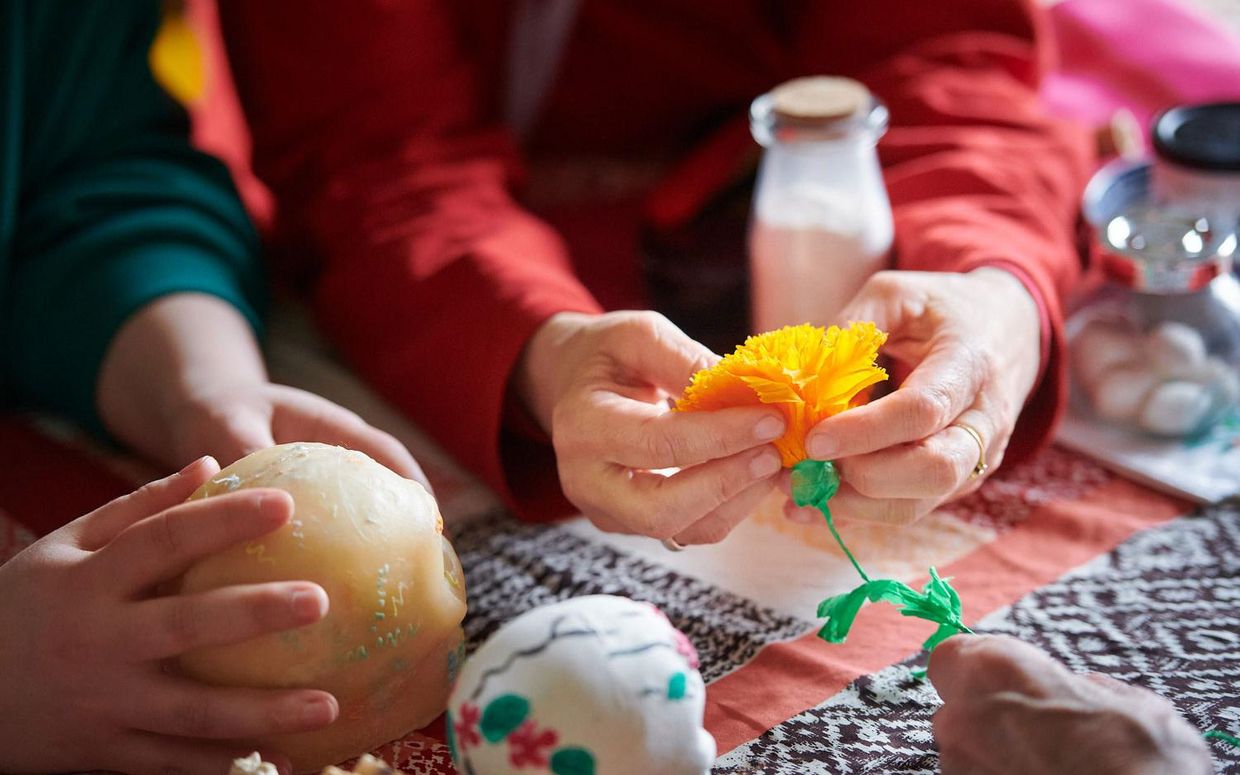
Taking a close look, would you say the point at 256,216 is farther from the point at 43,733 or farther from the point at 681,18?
the point at 43,733

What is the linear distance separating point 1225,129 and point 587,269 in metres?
0.52

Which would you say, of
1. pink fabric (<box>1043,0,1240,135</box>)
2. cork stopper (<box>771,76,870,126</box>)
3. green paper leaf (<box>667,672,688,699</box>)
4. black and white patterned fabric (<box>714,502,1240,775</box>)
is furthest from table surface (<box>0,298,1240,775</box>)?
pink fabric (<box>1043,0,1240,135</box>)

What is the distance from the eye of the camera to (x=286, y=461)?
57 cm

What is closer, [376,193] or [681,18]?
[376,193]

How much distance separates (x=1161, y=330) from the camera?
831 mm

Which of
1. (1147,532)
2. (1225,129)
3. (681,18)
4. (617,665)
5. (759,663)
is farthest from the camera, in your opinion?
(681,18)

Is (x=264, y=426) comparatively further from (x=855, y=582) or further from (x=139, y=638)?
(x=855, y=582)

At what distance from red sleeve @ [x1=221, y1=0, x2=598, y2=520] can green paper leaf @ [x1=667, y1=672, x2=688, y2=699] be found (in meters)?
0.32

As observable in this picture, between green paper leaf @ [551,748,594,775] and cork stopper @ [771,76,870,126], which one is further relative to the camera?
cork stopper @ [771,76,870,126]

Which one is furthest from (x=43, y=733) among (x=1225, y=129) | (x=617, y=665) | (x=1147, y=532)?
(x=1225, y=129)

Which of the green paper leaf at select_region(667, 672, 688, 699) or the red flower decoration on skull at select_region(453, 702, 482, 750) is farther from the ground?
the green paper leaf at select_region(667, 672, 688, 699)

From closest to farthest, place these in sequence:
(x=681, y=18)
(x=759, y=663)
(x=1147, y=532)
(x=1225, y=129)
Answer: (x=759, y=663)
(x=1147, y=532)
(x=1225, y=129)
(x=681, y=18)

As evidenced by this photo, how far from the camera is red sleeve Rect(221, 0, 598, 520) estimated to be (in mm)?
827

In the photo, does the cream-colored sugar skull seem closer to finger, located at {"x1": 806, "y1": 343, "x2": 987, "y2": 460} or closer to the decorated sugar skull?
the decorated sugar skull
